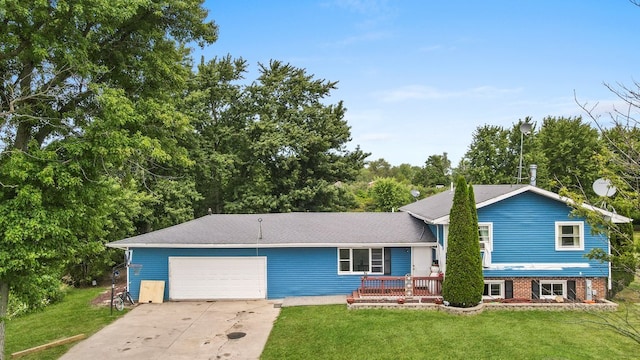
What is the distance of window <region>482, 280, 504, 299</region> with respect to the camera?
14859 mm

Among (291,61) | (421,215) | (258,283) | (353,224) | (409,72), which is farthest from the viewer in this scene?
(291,61)

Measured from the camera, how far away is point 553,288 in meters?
15.2

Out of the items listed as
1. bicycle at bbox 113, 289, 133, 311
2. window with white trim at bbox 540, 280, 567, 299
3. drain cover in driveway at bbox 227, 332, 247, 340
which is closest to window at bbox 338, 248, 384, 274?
drain cover in driveway at bbox 227, 332, 247, 340

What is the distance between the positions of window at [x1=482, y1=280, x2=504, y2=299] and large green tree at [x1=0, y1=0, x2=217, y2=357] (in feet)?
39.9

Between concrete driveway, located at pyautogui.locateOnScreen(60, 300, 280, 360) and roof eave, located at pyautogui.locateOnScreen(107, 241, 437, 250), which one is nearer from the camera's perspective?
concrete driveway, located at pyautogui.locateOnScreen(60, 300, 280, 360)

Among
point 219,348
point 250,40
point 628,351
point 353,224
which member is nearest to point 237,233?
point 353,224

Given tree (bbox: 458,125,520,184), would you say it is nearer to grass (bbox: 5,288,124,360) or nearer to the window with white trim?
the window with white trim

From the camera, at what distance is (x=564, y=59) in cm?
1413

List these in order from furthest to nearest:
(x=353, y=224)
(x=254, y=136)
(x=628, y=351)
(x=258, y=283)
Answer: (x=254, y=136) → (x=353, y=224) → (x=258, y=283) → (x=628, y=351)

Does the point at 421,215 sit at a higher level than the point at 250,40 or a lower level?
lower

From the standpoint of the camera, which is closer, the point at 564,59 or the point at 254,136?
the point at 564,59

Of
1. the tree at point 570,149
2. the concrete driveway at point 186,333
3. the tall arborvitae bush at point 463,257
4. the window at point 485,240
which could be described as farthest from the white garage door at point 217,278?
the tree at point 570,149

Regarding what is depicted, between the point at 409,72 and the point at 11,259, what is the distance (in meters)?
19.2

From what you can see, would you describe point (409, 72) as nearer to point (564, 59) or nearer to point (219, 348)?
point (564, 59)
